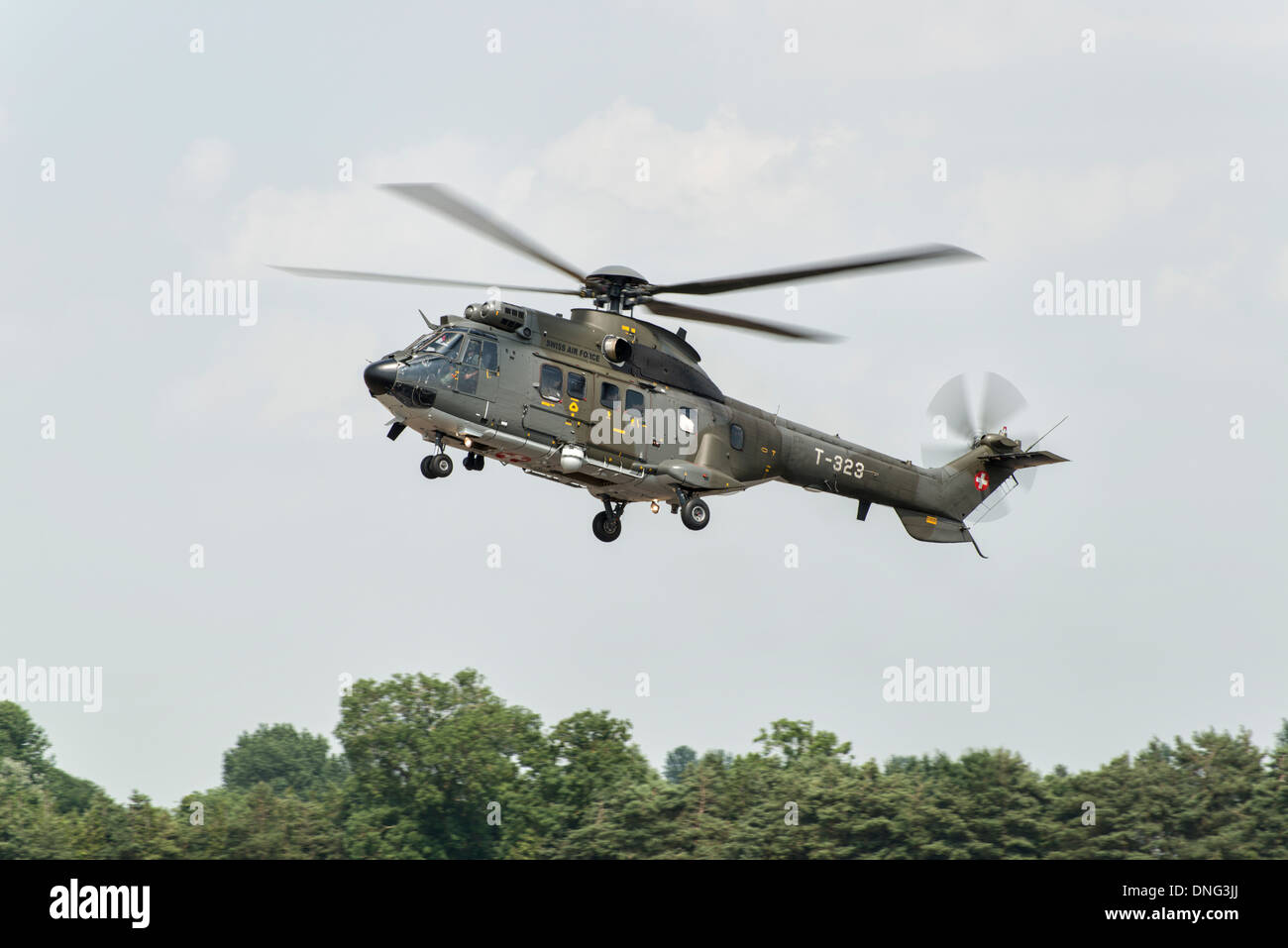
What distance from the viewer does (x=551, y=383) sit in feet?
103

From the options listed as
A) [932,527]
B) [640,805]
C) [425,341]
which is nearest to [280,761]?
[640,805]

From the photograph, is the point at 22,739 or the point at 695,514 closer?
the point at 695,514

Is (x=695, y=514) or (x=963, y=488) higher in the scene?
(x=963, y=488)

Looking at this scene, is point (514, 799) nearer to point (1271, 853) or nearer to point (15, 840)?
point (15, 840)

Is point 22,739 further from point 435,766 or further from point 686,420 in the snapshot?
point 686,420

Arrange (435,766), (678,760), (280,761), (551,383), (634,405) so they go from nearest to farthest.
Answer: (551,383), (634,405), (435,766), (280,761), (678,760)

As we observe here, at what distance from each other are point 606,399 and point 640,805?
36.3 meters

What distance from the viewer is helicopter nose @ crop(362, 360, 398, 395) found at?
2967cm

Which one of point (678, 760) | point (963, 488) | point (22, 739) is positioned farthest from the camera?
point (678, 760)

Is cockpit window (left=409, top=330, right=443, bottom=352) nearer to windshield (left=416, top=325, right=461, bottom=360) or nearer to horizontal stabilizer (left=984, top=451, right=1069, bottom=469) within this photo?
windshield (left=416, top=325, right=461, bottom=360)

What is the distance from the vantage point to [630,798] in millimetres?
67125

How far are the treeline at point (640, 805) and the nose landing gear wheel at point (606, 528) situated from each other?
99.3ft

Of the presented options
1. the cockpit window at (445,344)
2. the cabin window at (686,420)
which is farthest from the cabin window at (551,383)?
the cabin window at (686,420)
